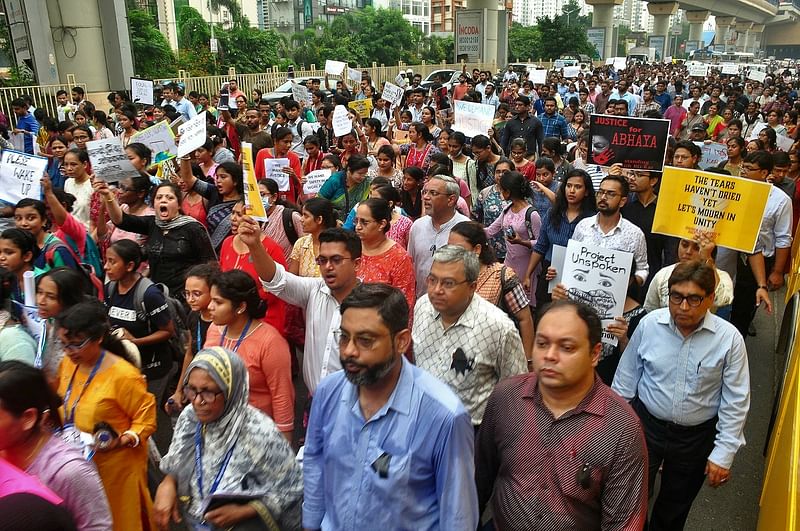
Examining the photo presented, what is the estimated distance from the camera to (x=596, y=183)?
6.81 meters

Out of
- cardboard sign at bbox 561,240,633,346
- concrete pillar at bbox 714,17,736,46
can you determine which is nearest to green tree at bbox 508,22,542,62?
concrete pillar at bbox 714,17,736,46

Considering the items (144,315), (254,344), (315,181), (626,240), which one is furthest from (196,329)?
(315,181)

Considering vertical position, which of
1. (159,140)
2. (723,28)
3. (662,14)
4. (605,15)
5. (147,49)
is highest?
(662,14)

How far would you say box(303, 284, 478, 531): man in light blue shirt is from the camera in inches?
90.7

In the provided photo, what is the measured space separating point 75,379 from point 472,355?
190cm

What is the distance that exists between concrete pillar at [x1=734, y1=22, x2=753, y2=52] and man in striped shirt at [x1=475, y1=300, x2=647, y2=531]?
405ft

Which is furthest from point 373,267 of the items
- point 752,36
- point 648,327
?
point 752,36

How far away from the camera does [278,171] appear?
7367mm

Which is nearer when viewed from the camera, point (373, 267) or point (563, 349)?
point (563, 349)

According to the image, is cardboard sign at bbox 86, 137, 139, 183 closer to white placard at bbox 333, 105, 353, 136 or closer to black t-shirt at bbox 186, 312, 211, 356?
black t-shirt at bbox 186, 312, 211, 356

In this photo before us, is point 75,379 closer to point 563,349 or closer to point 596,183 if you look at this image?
point 563,349

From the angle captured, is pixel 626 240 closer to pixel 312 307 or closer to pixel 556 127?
pixel 312 307

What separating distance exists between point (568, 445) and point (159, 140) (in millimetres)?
6232

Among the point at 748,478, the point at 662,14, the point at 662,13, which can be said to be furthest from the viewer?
the point at 662,14
